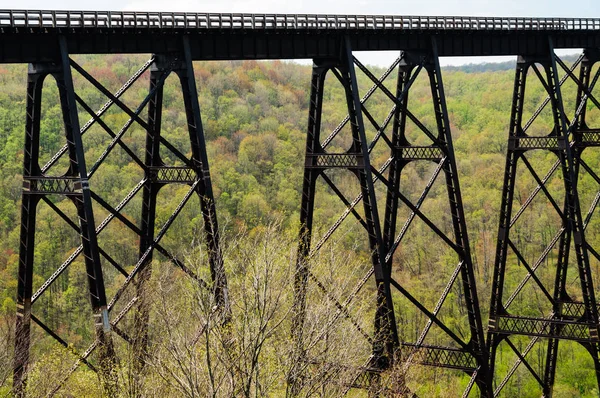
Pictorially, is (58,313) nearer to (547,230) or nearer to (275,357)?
(547,230)

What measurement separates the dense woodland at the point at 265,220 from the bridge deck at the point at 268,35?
4.43m

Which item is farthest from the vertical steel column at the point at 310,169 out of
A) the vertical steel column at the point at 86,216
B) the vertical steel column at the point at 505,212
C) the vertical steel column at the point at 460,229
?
the vertical steel column at the point at 505,212

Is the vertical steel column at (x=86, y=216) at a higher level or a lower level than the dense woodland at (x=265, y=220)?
lower

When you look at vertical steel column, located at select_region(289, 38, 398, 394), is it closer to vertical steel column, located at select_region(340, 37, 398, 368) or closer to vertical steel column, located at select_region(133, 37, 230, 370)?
vertical steel column, located at select_region(340, 37, 398, 368)

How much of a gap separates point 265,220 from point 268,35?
4849 cm

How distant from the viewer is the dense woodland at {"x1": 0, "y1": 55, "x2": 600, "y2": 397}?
59.4 ft

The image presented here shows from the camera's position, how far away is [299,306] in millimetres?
20984

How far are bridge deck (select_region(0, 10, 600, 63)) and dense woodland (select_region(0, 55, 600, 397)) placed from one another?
4433mm

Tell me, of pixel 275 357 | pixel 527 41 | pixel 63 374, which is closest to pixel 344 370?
pixel 275 357

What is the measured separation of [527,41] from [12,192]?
51.9 metres

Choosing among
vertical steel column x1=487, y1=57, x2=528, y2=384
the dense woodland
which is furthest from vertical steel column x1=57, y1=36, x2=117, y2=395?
vertical steel column x1=487, y1=57, x2=528, y2=384

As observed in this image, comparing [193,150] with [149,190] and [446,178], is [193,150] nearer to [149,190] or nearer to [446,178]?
[149,190]

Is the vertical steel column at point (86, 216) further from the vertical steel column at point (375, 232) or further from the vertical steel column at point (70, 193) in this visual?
the vertical steel column at point (375, 232)

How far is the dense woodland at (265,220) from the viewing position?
1809 centimetres
